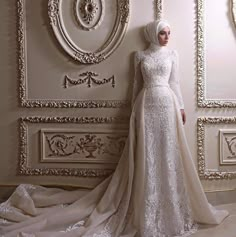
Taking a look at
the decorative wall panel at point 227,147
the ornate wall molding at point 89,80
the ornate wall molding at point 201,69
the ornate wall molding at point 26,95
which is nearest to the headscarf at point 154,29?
the ornate wall molding at point 201,69

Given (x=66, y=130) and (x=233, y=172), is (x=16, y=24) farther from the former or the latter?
(x=233, y=172)

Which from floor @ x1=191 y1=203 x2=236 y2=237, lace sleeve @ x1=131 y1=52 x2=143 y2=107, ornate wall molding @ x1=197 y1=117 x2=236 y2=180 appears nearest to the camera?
floor @ x1=191 y1=203 x2=236 y2=237

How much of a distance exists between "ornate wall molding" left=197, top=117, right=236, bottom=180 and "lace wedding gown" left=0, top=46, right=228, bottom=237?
308 millimetres

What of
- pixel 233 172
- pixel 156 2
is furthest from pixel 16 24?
pixel 233 172

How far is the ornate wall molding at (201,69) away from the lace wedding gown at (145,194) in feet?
0.81

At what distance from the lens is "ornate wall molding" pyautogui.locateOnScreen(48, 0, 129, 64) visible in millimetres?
2621

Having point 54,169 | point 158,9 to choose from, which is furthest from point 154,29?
point 54,169

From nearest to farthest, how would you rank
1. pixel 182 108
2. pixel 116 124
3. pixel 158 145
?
1. pixel 158 145
2. pixel 182 108
3. pixel 116 124

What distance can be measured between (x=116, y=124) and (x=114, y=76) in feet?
1.28

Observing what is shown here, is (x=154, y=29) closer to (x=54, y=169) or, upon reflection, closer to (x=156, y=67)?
(x=156, y=67)

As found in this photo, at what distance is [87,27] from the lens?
265cm

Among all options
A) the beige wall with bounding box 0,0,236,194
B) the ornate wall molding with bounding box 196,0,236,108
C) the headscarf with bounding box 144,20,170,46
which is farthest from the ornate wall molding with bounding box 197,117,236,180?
the headscarf with bounding box 144,20,170,46

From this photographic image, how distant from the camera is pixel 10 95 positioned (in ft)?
8.93

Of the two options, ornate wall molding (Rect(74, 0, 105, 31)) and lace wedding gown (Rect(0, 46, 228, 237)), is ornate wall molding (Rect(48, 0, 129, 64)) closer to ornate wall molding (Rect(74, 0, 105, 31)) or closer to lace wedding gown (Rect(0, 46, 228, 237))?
ornate wall molding (Rect(74, 0, 105, 31))
